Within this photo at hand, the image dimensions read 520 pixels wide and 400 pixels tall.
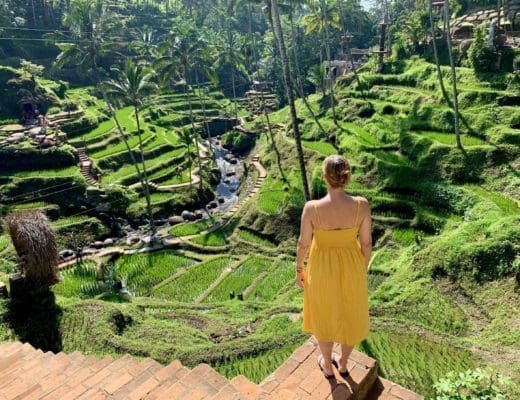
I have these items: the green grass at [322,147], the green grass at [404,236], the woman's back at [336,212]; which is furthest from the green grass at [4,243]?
the woman's back at [336,212]

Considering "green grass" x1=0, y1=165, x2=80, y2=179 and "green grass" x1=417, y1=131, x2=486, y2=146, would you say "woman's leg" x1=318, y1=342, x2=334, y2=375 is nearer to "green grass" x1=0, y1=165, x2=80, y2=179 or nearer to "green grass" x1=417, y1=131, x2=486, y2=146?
"green grass" x1=417, y1=131, x2=486, y2=146

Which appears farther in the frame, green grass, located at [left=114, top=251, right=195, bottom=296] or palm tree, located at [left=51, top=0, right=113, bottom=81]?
palm tree, located at [left=51, top=0, right=113, bottom=81]

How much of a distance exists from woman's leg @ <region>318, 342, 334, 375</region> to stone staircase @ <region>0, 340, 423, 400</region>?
11cm

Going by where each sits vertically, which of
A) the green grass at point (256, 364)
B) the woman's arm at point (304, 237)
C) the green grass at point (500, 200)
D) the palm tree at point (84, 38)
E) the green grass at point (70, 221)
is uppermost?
the palm tree at point (84, 38)

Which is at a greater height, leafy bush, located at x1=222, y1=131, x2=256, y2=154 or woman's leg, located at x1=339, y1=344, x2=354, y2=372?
woman's leg, located at x1=339, y1=344, x2=354, y2=372

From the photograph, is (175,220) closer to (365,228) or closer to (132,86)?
(132,86)

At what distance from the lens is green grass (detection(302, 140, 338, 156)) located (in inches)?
1141

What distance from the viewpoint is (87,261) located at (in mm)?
22203

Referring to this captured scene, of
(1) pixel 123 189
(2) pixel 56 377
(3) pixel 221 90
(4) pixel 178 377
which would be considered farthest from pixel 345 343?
(3) pixel 221 90

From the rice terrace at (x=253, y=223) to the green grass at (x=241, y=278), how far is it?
14 centimetres

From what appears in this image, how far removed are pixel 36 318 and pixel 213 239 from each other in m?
12.8

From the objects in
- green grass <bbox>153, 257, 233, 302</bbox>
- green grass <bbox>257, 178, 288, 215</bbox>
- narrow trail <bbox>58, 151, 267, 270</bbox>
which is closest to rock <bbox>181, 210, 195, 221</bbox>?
narrow trail <bbox>58, 151, 267, 270</bbox>

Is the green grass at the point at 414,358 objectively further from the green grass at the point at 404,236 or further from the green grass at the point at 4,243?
the green grass at the point at 4,243

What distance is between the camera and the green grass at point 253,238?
2269cm
